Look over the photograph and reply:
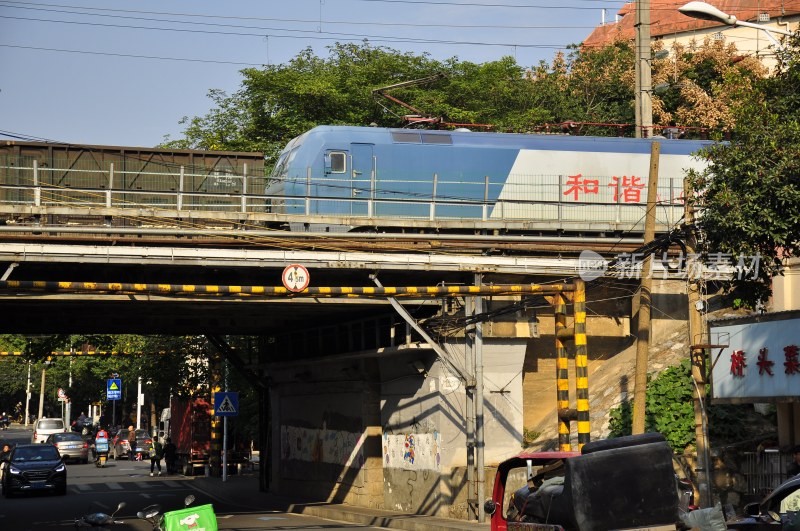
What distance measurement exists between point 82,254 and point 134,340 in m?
50.8

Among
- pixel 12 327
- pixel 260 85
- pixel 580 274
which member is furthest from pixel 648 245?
pixel 260 85

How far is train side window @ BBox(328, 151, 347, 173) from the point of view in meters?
33.0

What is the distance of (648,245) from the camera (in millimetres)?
22156

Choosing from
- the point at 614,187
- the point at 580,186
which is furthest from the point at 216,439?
the point at 614,187

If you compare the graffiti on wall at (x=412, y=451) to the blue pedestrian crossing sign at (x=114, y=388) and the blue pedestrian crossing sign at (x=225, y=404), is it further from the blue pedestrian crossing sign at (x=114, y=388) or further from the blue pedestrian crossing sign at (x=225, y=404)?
the blue pedestrian crossing sign at (x=114, y=388)

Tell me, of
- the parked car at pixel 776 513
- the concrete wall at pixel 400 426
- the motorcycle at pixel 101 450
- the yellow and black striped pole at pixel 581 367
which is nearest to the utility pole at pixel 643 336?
the yellow and black striped pole at pixel 581 367

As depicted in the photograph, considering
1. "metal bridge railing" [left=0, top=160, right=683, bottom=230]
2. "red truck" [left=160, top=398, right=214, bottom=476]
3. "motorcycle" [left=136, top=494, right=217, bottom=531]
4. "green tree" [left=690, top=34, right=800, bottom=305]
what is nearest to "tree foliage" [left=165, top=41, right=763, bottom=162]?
"red truck" [left=160, top=398, right=214, bottom=476]

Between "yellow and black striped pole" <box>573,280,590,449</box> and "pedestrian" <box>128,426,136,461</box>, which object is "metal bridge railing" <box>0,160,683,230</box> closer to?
"yellow and black striped pole" <box>573,280,590,449</box>

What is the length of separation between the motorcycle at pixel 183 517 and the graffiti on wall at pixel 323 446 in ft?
54.7

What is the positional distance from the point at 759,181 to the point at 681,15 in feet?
251

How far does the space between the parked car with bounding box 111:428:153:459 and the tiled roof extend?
44556mm

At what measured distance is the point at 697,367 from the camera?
2077 centimetres

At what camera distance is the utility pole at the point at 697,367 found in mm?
19922

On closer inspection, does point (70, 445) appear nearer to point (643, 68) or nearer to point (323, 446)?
point (323, 446)
